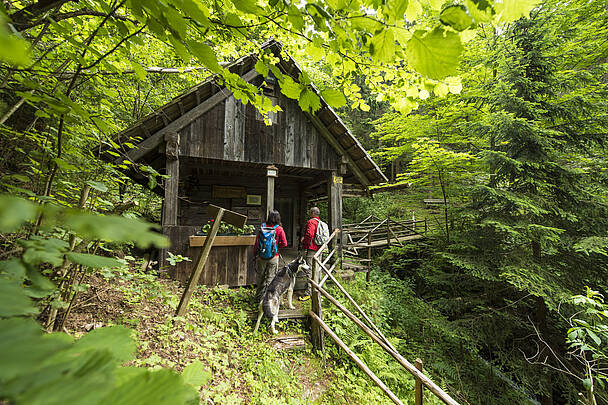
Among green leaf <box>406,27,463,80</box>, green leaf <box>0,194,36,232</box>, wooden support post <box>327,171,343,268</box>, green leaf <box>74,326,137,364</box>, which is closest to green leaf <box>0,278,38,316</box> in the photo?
green leaf <box>0,194,36,232</box>

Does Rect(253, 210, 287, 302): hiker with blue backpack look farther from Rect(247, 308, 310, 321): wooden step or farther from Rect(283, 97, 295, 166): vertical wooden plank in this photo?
Rect(283, 97, 295, 166): vertical wooden plank

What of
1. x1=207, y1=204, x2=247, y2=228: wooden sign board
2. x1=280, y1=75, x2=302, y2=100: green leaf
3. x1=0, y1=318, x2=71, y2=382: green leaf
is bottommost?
x1=0, y1=318, x2=71, y2=382: green leaf

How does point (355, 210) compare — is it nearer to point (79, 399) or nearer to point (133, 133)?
point (133, 133)

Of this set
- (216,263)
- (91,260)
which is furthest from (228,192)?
(91,260)

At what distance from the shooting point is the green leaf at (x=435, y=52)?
40.5 inches

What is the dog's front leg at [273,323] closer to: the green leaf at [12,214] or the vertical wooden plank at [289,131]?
the vertical wooden plank at [289,131]

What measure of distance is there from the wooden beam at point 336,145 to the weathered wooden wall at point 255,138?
12 centimetres

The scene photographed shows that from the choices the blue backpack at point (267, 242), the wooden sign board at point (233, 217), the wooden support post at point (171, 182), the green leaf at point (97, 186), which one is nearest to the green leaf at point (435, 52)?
the green leaf at point (97, 186)

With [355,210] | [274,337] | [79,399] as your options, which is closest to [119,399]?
[79,399]

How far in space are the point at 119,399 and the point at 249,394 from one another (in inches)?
135

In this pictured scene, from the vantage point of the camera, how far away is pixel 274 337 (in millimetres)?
4375

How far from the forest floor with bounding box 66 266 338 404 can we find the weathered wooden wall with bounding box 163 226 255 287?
0.55 m

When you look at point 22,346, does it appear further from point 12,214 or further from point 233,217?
point 233,217

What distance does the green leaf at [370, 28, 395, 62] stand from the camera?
1.20 metres
